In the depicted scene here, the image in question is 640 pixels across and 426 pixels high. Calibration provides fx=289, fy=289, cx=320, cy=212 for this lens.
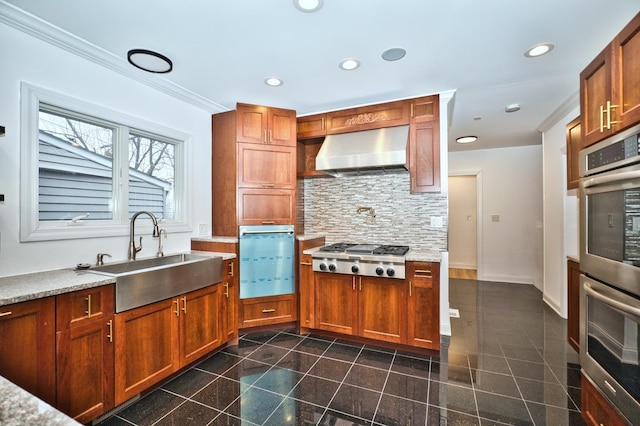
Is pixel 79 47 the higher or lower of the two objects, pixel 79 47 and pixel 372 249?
the higher

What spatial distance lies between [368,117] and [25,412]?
3288mm

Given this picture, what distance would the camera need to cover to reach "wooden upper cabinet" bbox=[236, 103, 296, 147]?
10.7 feet

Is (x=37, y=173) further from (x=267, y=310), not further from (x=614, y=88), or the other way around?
(x=614, y=88)

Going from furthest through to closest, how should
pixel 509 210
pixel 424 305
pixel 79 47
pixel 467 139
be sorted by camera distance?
1. pixel 509 210
2. pixel 467 139
3. pixel 424 305
4. pixel 79 47

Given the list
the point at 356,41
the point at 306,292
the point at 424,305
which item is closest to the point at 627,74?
the point at 356,41

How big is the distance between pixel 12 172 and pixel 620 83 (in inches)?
143

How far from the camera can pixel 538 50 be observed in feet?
7.43

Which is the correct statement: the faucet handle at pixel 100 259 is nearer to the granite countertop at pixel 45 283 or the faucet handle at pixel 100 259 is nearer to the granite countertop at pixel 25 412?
the granite countertop at pixel 45 283

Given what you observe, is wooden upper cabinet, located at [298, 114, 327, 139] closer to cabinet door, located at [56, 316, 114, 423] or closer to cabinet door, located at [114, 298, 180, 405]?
cabinet door, located at [114, 298, 180, 405]

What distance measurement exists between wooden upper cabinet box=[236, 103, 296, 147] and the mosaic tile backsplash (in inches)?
30.0

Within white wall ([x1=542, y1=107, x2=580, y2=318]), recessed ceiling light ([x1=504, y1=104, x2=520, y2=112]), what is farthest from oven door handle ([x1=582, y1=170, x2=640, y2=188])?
white wall ([x1=542, y1=107, x2=580, y2=318])

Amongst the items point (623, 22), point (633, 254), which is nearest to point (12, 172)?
point (633, 254)

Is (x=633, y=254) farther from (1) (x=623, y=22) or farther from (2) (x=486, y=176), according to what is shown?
(2) (x=486, y=176)

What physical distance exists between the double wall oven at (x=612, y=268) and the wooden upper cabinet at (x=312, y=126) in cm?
244
